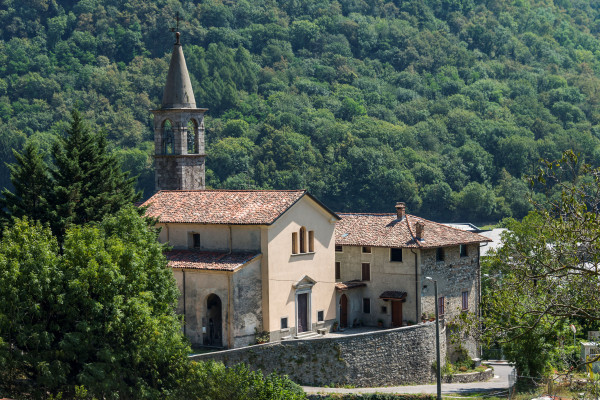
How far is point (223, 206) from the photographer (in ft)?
159

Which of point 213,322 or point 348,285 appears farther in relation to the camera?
point 348,285

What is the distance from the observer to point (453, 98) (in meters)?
174

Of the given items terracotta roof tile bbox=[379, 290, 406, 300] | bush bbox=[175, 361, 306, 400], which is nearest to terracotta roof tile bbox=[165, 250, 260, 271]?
terracotta roof tile bbox=[379, 290, 406, 300]

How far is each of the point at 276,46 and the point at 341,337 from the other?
147 metres

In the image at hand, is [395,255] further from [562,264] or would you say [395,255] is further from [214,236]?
[562,264]

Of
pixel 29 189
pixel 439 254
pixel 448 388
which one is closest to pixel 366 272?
pixel 439 254

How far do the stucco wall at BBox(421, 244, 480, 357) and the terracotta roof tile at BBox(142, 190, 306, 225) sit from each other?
27.3ft

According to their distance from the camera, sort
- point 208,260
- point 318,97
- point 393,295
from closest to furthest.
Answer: point 208,260
point 393,295
point 318,97

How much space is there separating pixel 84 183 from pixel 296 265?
1055 centimetres

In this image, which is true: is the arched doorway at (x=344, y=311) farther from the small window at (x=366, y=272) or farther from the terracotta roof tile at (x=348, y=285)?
the small window at (x=366, y=272)

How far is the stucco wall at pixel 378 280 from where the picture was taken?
5081 cm

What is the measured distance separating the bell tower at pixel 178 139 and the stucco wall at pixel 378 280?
11.1 metres

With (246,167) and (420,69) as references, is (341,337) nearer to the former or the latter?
(246,167)

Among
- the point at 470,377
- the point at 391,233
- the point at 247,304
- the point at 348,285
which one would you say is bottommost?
the point at 470,377
